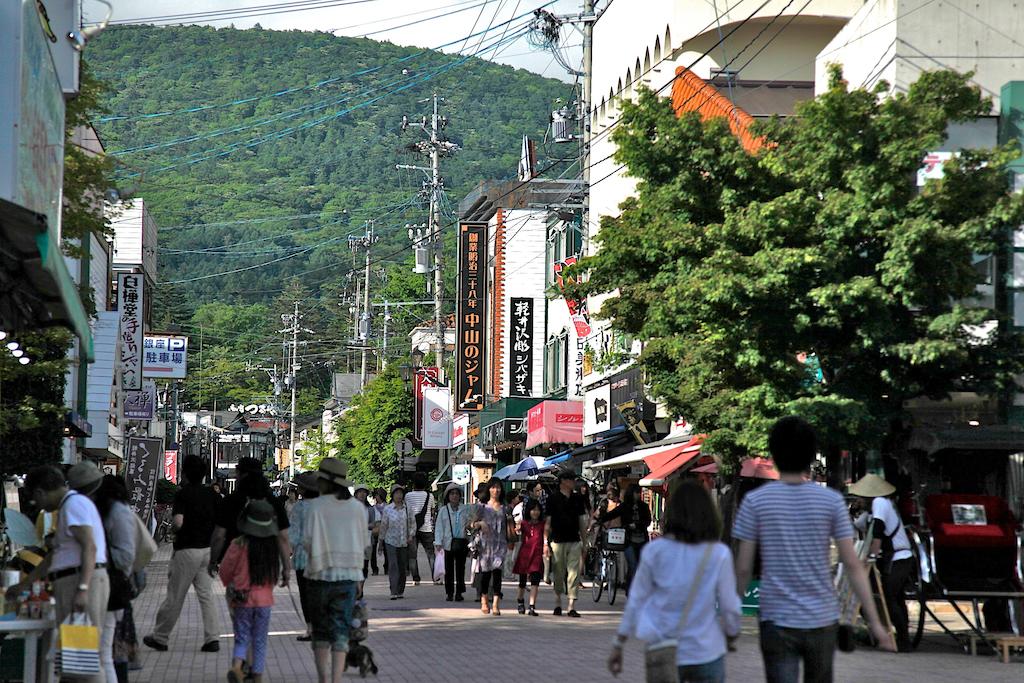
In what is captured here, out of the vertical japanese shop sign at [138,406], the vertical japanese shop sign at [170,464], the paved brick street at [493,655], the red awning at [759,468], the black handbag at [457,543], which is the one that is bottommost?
the paved brick street at [493,655]

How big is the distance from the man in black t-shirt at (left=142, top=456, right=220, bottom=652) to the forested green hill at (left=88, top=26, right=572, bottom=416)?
90.2 metres

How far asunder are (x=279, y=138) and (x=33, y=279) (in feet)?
481

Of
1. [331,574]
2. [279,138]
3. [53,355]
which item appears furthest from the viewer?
[279,138]

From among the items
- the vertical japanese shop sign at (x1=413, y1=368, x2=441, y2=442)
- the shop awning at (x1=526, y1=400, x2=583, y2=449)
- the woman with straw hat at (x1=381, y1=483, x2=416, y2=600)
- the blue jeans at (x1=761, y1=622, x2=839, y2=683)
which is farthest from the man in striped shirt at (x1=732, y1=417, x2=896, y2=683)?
the vertical japanese shop sign at (x1=413, y1=368, x2=441, y2=442)

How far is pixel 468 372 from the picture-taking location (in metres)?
49.5

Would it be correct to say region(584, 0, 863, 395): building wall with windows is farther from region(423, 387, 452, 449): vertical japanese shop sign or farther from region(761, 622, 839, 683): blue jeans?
region(761, 622, 839, 683): blue jeans

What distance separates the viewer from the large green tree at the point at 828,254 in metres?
16.3

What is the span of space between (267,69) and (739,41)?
479ft

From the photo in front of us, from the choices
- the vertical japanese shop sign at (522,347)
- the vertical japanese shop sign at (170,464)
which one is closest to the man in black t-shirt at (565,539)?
the vertical japanese shop sign at (522,347)

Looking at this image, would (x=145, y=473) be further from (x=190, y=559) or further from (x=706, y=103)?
(x=190, y=559)

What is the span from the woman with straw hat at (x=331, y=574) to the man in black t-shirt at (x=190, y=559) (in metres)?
3.54

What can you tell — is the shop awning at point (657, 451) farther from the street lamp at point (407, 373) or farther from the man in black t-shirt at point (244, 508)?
the street lamp at point (407, 373)

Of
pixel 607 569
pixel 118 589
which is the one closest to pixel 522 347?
pixel 607 569

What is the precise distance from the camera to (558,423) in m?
39.1
